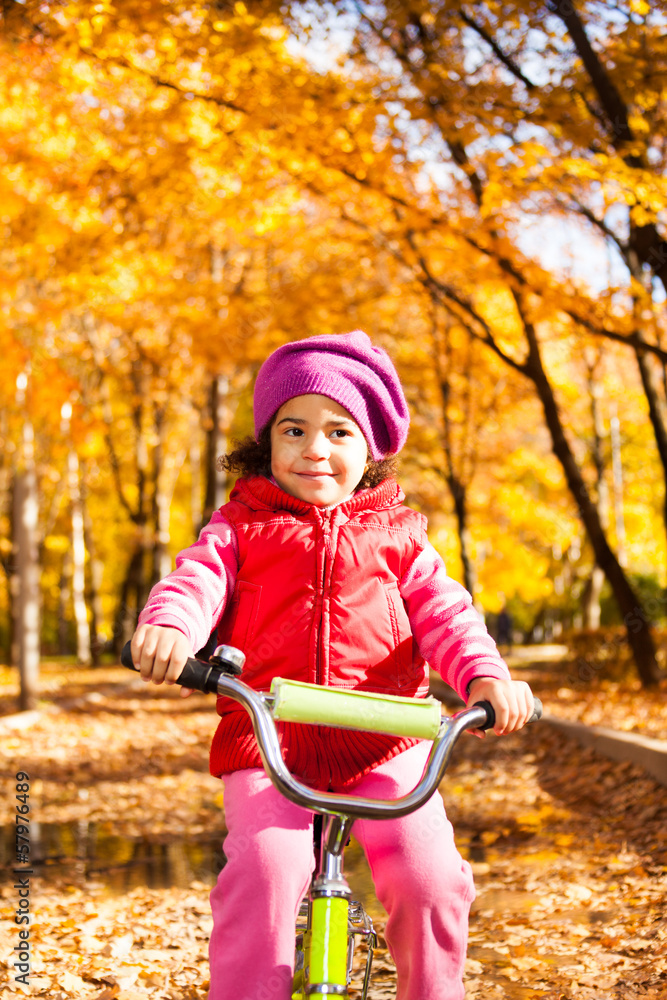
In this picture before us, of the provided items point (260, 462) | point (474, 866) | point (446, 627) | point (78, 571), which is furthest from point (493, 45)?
A: point (78, 571)

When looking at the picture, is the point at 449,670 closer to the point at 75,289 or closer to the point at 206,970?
the point at 206,970

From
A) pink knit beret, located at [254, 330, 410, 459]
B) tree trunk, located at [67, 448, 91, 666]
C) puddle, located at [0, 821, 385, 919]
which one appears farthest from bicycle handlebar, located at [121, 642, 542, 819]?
tree trunk, located at [67, 448, 91, 666]

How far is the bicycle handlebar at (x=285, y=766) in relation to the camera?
5.43 feet

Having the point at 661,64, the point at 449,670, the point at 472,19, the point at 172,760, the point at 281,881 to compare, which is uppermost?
the point at 472,19

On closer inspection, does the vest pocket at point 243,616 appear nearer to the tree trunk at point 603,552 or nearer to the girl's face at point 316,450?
the girl's face at point 316,450

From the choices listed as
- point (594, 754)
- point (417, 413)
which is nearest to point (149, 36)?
point (594, 754)

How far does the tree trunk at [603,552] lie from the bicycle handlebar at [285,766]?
26.6 ft

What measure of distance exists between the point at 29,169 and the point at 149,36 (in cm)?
384

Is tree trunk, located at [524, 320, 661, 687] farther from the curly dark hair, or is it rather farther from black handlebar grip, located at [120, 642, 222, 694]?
black handlebar grip, located at [120, 642, 222, 694]

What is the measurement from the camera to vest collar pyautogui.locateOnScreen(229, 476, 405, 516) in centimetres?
244

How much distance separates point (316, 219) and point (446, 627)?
1305 centimetres

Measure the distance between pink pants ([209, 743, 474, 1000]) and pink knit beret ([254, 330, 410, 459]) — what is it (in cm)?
102

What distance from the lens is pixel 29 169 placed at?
10.3 m

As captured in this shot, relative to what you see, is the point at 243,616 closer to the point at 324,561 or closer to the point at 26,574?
the point at 324,561
